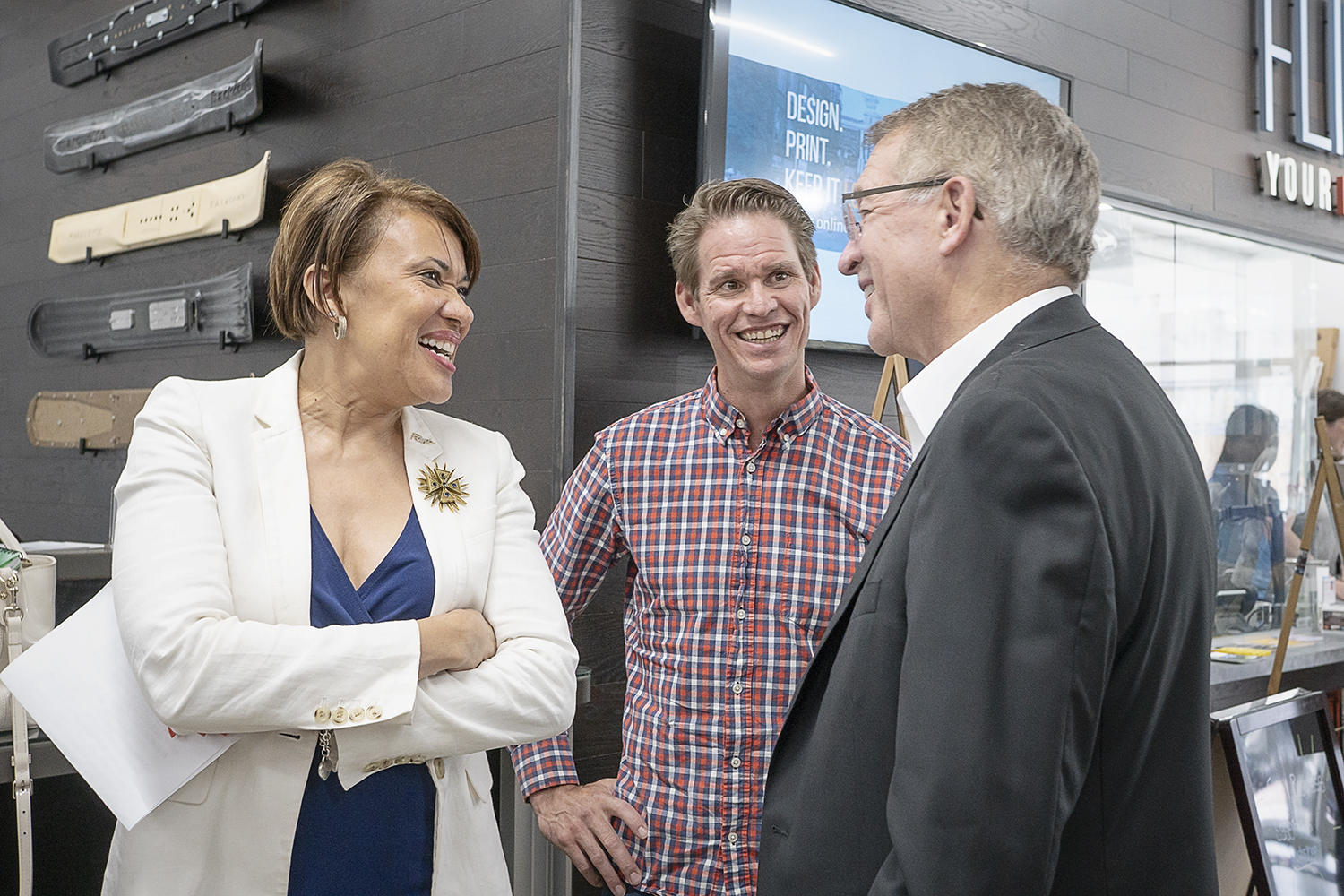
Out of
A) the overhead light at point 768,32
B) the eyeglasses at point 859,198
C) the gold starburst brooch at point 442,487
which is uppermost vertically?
the overhead light at point 768,32

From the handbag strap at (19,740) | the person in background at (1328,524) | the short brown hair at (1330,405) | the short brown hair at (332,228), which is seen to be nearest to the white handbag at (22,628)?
the handbag strap at (19,740)

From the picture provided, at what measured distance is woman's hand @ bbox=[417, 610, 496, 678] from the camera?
1339 mm

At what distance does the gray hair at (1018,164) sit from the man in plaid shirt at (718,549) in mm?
670

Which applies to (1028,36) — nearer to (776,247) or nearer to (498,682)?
(776,247)

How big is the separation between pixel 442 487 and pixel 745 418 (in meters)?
0.59

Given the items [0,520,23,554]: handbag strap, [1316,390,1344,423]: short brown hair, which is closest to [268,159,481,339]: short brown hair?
[0,520,23,554]: handbag strap

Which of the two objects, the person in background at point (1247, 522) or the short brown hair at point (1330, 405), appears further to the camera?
the short brown hair at point (1330, 405)

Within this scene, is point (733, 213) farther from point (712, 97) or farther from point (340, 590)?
point (340, 590)

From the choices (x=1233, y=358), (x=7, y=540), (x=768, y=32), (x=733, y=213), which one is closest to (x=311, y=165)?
(x=768, y=32)

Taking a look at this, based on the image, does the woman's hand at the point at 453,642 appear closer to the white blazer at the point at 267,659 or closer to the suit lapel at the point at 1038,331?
the white blazer at the point at 267,659

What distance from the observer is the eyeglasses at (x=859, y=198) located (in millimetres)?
1202

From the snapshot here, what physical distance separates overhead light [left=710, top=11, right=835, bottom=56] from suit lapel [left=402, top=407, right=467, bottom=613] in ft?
4.90

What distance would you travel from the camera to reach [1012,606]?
3.04 feet

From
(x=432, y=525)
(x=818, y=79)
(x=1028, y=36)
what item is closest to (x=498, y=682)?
(x=432, y=525)
